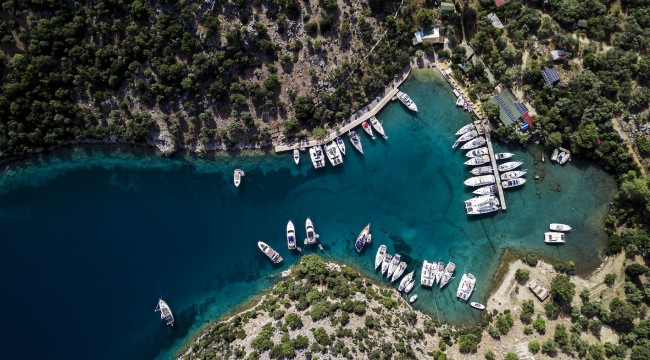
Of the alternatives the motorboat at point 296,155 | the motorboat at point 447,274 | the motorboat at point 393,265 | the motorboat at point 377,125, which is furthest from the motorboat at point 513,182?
the motorboat at point 296,155

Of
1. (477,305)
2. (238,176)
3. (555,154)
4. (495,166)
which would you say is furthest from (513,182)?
(238,176)

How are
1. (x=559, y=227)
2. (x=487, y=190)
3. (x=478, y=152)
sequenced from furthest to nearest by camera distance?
(x=478, y=152), (x=487, y=190), (x=559, y=227)

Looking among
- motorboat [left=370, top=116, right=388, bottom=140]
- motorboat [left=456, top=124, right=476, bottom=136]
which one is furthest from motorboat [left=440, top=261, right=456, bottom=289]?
motorboat [left=370, top=116, right=388, bottom=140]

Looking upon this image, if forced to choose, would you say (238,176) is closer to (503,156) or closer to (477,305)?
(503,156)

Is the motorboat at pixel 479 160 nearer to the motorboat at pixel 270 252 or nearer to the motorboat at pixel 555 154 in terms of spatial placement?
the motorboat at pixel 555 154

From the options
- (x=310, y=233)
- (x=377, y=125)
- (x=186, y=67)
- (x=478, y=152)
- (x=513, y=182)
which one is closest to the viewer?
(x=186, y=67)

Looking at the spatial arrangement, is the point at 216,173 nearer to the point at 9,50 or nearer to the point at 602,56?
the point at 9,50

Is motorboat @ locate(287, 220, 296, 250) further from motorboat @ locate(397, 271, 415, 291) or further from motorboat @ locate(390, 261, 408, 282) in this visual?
motorboat @ locate(397, 271, 415, 291)
